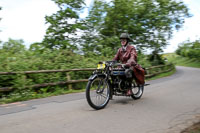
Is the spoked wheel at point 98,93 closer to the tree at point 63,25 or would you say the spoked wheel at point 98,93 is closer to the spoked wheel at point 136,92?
the spoked wheel at point 136,92

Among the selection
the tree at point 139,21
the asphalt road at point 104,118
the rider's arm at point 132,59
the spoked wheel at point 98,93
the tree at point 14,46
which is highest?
the tree at point 139,21

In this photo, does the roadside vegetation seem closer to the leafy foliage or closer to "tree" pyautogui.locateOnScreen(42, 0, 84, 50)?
the leafy foliage

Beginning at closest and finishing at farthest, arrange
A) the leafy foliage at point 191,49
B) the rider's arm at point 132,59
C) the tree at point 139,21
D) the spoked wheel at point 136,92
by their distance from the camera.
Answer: the rider's arm at point 132,59 → the spoked wheel at point 136,92 → the tree at point 139,21 → the leafy foliage at point 191,49

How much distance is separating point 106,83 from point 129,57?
122cm

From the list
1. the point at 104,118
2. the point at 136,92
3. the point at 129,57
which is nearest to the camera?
the point at 104,118

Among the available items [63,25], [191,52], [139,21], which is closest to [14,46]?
[63,25]

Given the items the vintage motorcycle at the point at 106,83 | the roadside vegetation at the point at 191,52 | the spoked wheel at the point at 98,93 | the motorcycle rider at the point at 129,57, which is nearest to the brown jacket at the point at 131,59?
the motorcycle rider at the point at 129,57

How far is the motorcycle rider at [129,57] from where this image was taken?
600 cm

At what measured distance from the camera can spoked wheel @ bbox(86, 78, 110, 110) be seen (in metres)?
4.99

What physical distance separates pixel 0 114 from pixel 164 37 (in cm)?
1673

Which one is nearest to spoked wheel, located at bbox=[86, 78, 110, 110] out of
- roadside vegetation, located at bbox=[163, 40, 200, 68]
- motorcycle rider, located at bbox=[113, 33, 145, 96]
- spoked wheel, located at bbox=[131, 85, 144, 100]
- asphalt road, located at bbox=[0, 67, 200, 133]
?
asphalt road, located at bbox=[0, 67, 200, 133]

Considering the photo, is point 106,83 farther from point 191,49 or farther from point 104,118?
point 191,49

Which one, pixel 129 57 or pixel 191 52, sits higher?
pixel 191 52

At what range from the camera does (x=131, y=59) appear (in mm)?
5949
